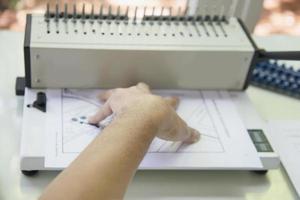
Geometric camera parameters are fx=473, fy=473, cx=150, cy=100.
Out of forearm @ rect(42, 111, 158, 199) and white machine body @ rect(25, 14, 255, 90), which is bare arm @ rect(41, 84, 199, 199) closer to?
forearm @ rect(42, 111, 158, 199)

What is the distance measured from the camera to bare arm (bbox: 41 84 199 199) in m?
0.64

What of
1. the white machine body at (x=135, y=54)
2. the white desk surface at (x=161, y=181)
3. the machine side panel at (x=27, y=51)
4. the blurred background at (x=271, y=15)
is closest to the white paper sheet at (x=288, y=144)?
the white desk surface at (x=161, y=181)

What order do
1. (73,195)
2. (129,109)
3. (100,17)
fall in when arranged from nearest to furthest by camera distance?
(73,195) → (129,109) → (100,17)

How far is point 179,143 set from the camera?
34.5 inches

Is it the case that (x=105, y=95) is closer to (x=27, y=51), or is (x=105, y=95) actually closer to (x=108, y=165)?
(x=27, y=51)

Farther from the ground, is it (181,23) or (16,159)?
(181,23)

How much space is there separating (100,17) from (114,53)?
12 centimetres

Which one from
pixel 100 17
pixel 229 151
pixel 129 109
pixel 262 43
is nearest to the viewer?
pixel 129 109

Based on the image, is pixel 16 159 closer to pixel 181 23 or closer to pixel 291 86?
pixel 181 23

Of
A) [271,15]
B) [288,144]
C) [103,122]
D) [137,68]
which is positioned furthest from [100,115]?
[271,15]

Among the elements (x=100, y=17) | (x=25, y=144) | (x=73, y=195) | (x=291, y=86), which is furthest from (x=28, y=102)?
(x=291, y=86)

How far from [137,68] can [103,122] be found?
0.14 metres

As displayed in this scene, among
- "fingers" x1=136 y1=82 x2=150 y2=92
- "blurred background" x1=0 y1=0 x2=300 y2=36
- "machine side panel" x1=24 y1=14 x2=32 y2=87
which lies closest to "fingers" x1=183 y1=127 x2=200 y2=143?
"fingers" x1=136 y1=82 x2=150 y2=92

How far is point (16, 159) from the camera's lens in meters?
0.85
